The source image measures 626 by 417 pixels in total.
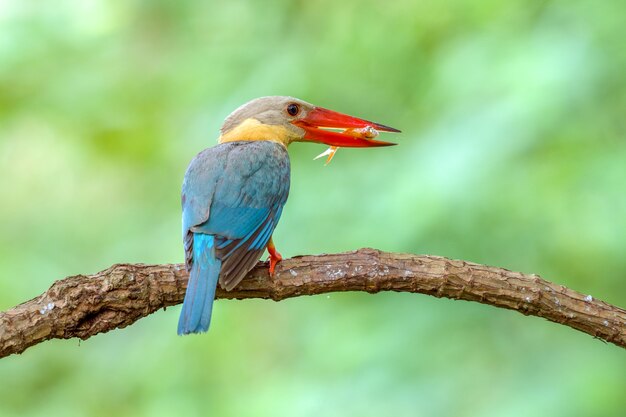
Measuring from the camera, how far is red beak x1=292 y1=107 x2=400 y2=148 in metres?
4.72

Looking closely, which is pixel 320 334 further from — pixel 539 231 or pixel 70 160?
pixel 70 160

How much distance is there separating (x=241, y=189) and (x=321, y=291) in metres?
0.68

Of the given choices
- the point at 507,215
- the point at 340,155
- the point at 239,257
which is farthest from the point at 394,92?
the point at 239,257

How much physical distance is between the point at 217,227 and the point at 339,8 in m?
3.49

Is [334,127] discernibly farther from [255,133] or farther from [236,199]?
[236,199]

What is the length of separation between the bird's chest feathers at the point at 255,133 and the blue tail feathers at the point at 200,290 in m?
0.95

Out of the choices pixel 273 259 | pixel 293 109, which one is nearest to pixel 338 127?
pixel 293 109

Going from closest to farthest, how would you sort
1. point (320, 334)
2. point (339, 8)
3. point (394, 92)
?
point (320, 334) → point (394, 92) → point (339, 8)

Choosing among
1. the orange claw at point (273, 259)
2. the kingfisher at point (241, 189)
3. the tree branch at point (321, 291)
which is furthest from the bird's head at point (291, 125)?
the tree branch at point (321, 291)

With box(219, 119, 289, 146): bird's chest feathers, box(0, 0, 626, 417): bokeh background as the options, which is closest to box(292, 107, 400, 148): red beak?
box(219, 119, 289, 146): bird's chest feathers

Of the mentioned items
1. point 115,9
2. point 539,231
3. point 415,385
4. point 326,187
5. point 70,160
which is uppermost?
point 115,9

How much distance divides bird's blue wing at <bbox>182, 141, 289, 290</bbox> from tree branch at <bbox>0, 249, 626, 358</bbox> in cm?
18

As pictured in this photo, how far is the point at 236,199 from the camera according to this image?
3.97 metres

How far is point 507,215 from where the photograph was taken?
477 cm
